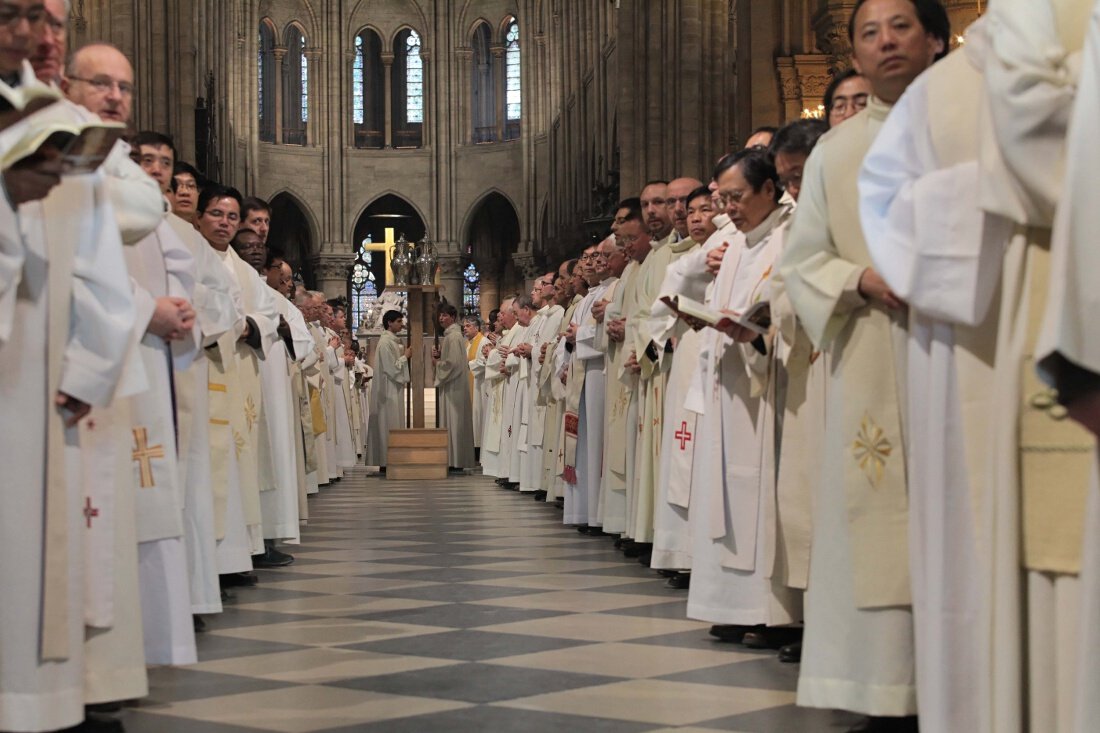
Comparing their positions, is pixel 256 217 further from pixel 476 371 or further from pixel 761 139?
pixel 476 371

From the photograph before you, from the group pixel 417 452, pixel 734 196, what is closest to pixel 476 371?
pixel 417 452

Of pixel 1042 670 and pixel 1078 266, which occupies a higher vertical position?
pixel 1078 266

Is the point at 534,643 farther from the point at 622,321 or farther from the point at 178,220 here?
the point at 622,321

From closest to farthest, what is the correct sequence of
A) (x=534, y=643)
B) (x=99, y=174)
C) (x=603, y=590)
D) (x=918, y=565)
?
(x=918, y=565)
(x=99, y=174)
(x=534, y=643)
(x=603, y=590)

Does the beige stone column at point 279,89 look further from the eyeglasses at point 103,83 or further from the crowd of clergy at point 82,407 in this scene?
the eyeglasses at point 103,83

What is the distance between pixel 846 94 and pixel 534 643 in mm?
2305

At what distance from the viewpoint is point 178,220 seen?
664 centimetres

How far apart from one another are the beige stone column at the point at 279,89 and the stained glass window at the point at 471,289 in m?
7.00

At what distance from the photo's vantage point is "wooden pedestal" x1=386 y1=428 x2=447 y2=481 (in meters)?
18.8

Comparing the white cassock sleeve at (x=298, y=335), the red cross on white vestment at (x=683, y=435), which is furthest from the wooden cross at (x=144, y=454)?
the white cassock sleeve at (x=298, y=335)

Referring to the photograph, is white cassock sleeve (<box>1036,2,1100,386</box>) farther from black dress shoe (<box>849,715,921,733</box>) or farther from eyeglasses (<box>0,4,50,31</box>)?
eyeglasses (<box>0,4,50,31</box>)

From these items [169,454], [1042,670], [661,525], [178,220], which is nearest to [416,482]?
[661,525]

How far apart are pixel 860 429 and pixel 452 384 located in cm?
1611

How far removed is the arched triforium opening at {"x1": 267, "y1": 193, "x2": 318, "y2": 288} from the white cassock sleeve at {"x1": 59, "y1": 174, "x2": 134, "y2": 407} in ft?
147
